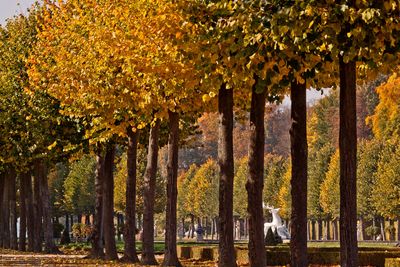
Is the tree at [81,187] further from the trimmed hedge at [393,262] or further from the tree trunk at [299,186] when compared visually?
the tree trunk at [299,186]

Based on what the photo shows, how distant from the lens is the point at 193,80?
28766 millimetres

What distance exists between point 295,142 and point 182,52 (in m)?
3.28

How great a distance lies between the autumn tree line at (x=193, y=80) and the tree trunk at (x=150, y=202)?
0.05 m

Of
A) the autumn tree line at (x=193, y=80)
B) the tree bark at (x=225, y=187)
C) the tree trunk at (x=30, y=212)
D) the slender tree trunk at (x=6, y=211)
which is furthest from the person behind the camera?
the slender tree trunk at (x=6, y=211)

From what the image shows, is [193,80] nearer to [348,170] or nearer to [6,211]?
[348,170]

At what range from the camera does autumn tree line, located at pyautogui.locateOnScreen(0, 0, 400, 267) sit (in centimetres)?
1961

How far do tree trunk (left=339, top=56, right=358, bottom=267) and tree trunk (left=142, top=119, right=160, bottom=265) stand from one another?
17.6 meters

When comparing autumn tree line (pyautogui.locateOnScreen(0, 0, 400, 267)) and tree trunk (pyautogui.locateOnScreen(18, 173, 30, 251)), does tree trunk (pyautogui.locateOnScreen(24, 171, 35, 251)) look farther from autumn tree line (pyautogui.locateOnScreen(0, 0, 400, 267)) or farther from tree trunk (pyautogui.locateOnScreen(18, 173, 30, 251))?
autumn tree line (pyautogui.locateOnScreen(0, 0, 400, 267))

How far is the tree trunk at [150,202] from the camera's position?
38562 mm

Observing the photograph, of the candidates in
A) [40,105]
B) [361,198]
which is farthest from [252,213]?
[361,198]

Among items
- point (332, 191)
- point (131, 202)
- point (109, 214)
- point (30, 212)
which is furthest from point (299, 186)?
point (332, 191)

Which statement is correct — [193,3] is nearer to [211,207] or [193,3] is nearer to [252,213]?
[252,213]

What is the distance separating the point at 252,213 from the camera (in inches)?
1066

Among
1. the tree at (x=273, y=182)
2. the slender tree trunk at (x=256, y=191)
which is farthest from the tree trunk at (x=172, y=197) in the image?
the tree at (x=273, y=182)
